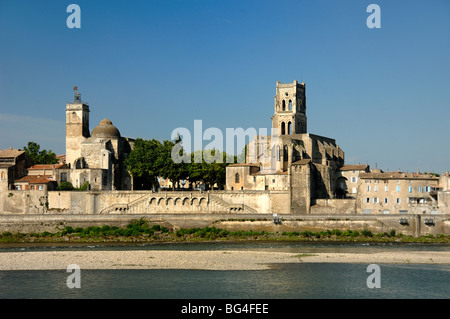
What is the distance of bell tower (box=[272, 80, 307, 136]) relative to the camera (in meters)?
77.8

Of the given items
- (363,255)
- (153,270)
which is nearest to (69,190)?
(153,270)

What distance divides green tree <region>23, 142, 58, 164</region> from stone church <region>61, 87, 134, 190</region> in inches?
306

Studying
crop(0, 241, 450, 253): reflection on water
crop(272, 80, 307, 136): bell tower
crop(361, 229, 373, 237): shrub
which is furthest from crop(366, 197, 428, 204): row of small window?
crop(272, 80, 307, 136): bell tower

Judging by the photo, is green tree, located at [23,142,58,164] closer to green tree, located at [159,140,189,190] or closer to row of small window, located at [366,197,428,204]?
green tree, located at [159,140,189,190]

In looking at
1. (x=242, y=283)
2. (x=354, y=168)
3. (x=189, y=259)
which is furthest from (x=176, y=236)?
(x=354, y=168)

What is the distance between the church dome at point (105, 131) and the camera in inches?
2849

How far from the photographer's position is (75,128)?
7494cm

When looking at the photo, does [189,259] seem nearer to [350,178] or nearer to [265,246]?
[265,246]

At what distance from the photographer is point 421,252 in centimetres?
4456

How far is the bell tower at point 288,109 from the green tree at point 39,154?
96.0 ft

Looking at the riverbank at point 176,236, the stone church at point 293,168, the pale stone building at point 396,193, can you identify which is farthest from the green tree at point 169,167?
the pale stone building at point 396,193

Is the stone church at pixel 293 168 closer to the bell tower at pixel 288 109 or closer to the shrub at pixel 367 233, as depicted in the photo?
the bell tower at pixel 288 109
